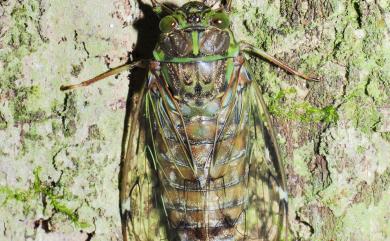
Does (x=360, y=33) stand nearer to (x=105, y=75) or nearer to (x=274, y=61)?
(x=274, y=61)

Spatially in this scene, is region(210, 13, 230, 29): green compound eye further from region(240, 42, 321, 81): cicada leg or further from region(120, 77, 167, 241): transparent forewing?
region(120, 77, 167, 241): transparent forewing

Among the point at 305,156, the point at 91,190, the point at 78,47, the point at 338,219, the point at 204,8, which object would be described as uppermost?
the point at 204,8

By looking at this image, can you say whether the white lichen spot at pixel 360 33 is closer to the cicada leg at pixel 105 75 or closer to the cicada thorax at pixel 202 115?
the cicada thorax at pixel 202 115

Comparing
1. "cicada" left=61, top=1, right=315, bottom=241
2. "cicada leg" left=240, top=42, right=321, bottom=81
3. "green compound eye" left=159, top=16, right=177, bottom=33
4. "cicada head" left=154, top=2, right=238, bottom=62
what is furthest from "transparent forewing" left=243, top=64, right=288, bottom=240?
"green compound eye" left=159, top=16, right=177, bottom=33

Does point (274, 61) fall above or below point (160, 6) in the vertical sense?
below

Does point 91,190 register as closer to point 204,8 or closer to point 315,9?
point 204,8

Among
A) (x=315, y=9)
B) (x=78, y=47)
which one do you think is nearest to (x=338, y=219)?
(x=315, y=9)

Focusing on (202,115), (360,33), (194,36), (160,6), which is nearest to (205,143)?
(202,115)
